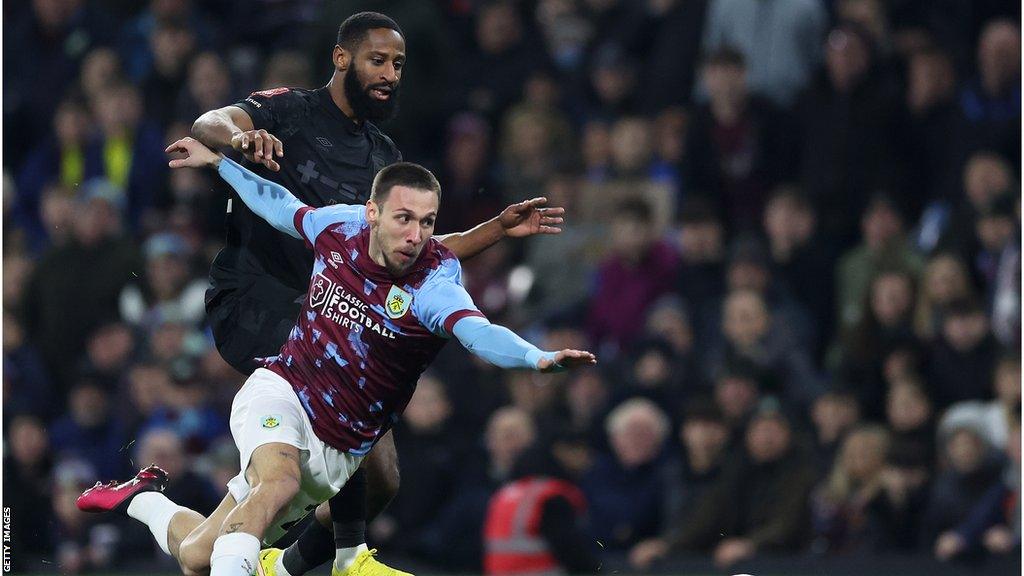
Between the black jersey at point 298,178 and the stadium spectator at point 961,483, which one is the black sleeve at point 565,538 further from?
the black jersey at point 298,178

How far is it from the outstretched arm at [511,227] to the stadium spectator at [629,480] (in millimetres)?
3674

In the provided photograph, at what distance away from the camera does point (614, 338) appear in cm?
1252

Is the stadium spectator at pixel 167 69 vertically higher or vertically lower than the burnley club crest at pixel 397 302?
higher

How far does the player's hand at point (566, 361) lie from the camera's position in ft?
21.0

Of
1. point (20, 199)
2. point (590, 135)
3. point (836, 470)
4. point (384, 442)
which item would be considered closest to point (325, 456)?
point (384, 442)

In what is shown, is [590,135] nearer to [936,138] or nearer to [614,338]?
[614,338]

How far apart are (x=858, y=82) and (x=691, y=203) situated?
133 centimetres

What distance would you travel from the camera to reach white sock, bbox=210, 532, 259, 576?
7.00 meters

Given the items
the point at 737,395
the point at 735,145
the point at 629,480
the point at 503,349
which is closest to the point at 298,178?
the point at 503,349

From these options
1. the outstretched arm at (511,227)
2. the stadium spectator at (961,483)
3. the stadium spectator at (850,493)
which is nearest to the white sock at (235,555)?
the outstretched arm at (511,227)

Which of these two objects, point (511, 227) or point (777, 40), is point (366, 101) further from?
point (777, 40)

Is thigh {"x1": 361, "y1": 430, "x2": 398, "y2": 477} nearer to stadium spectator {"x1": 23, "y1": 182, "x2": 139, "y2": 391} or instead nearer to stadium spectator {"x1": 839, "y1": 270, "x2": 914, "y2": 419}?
stadium spectator {"x1": 839, "y1": 270, "x2": 914, "y2": 419}

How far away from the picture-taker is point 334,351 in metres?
7.43

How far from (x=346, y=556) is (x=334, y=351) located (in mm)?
1180
